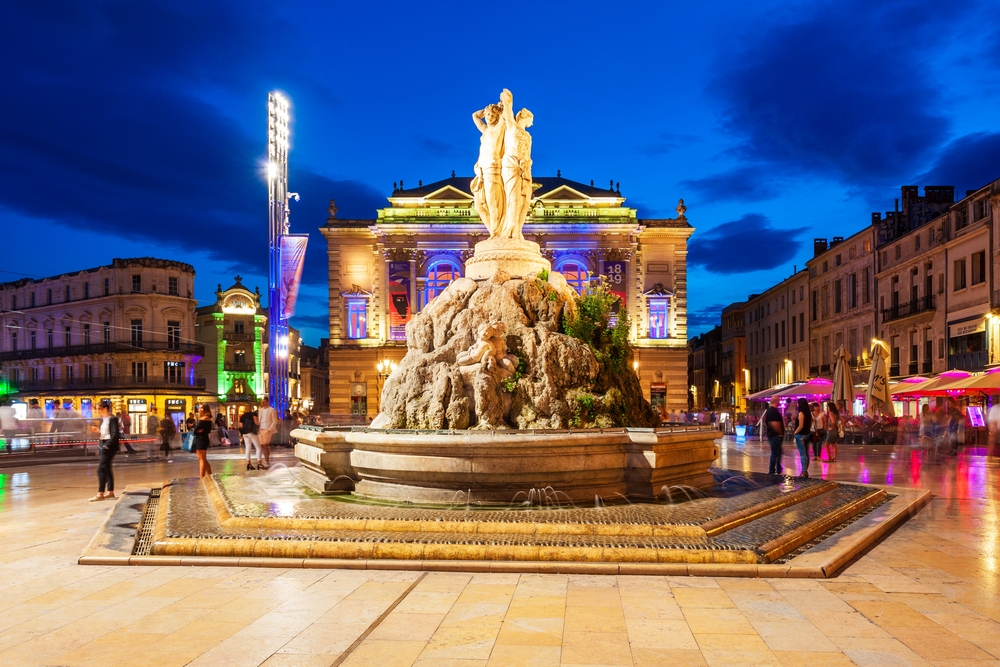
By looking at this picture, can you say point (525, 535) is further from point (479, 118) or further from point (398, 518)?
point (479, 118)

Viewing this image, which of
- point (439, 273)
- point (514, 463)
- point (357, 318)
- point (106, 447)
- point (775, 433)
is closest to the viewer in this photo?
point (514, 463)

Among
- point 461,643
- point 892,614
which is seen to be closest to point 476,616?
point 461,643

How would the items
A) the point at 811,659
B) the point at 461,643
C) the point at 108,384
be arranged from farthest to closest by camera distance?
the point at 108,384 < the point at 461,643 < the point at 811,659

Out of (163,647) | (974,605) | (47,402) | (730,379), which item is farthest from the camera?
(730,379)

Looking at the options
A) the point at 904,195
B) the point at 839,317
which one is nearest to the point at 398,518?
the point at 904,195

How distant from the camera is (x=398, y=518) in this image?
8570mm

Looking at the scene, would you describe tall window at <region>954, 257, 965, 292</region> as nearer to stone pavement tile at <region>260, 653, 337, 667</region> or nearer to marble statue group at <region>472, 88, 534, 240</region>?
marble statue group at <region>472, 88, 534, 240</region>

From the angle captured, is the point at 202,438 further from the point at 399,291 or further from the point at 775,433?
the point at 399,291

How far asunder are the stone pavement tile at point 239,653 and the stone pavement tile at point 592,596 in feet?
7.45

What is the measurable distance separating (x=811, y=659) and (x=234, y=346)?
62.4m

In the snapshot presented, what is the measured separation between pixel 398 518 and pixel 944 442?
20.1m

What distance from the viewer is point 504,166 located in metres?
15.4

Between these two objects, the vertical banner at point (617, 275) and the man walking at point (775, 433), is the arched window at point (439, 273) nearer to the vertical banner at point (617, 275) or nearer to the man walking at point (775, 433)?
the vertical banner at point (617, 275)

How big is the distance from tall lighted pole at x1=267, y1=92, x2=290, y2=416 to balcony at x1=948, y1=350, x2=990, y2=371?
Result: 27.5m
